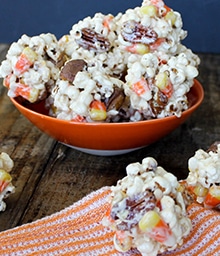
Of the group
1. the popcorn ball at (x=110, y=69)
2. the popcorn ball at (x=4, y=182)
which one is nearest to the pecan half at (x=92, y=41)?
the popcorn ball at (x=110, y=69)

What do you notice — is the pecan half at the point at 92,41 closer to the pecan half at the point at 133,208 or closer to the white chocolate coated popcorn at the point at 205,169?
the white chocolate coated popcorn at the point at 205,169

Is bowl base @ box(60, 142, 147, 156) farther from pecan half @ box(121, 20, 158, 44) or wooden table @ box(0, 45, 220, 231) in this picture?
pecan half @ box(121, 20, 158, 44)

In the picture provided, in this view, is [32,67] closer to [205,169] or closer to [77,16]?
[205,169]

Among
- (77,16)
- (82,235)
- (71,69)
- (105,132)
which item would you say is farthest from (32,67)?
(77,16)

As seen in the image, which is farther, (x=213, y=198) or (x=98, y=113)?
(x=98, y=113)

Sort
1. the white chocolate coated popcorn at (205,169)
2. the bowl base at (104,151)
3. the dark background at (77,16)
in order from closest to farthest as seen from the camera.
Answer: the white chocolate coated popcorn at (205,169)
the bowl base at (104,151)
the dark background at (77,16)

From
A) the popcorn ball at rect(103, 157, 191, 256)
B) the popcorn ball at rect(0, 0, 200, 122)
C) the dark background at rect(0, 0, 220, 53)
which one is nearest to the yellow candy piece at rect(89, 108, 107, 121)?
the popcorn ball at rect(0, 0, 200, 122)
